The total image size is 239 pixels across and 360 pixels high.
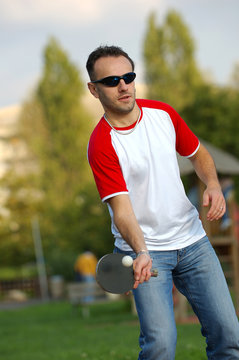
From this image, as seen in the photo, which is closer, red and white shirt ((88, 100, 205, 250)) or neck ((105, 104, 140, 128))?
red and white shirt ((88, 100, 205, 250))

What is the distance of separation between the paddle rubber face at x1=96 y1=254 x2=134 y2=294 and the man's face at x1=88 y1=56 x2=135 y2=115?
97cm

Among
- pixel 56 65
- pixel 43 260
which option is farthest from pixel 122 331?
pixel 56 65

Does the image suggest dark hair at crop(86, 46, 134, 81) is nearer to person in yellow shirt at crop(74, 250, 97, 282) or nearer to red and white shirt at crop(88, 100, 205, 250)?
red and white shirt at crop(88, 100, 205, 250)

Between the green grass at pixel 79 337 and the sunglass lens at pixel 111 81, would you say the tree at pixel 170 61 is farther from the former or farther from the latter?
the sunglass lens at pixel 111 81

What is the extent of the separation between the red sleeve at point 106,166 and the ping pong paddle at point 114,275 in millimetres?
451

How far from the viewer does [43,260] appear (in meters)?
34.3

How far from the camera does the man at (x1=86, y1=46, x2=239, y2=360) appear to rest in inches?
146

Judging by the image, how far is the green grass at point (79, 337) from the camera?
7.51 metres

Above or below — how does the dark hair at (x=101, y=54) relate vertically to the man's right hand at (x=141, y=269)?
above

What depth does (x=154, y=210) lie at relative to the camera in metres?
3.84

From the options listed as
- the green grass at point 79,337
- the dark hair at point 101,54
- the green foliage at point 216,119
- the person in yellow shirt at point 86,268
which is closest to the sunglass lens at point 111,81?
the dark hair at point 101,54

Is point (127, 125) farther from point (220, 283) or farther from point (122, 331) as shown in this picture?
point (122, 331)

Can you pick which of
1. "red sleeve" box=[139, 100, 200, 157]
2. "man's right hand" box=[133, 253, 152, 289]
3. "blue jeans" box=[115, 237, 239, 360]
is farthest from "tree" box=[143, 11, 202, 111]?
"man's right hand" box=[133, 253, 152, 289]

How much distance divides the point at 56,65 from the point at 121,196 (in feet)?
153
